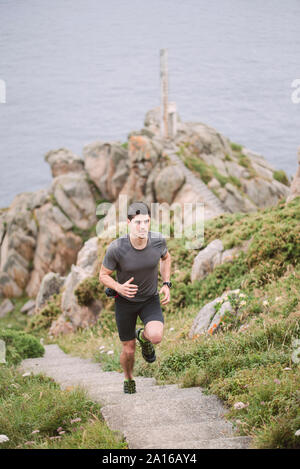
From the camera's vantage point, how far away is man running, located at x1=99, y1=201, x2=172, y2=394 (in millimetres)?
4680

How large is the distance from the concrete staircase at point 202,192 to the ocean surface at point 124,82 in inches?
673

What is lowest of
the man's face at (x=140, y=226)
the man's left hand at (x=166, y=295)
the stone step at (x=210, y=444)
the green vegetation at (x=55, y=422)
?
the green vegetation at (x=55, y=422)

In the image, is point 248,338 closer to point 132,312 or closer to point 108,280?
point 132,312

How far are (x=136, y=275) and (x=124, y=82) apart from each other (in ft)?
307

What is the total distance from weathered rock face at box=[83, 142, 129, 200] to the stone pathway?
114ft

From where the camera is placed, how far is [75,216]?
39.6m

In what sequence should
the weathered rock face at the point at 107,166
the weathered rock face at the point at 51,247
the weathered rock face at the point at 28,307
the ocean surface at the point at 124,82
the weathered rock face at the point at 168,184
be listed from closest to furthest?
the weathered rock face at the point at 168,184, the weathered rock face at the point at 28,307, the weathered rock face at the point at 51,247, the weathered rock face at the point at 107,166, the ocean surface at the point at 124,82

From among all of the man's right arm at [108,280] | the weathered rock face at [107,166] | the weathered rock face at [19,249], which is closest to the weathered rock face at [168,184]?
the weathered rock face at [107,166]

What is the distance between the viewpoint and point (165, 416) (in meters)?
4.16

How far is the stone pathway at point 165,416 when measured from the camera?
3.54 m

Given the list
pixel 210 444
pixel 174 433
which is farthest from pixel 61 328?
pixel 210 444

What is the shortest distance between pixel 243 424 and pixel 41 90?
87.1m

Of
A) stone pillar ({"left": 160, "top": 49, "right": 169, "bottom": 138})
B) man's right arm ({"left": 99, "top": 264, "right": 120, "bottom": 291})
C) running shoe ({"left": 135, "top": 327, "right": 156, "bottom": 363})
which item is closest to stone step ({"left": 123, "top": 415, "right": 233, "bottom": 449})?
running shoe ({"left": 135, "top": 327, "right": 156, "bottom": 363})

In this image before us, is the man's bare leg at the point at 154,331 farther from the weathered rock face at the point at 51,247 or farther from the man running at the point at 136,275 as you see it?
the weathered rock face at the point at 51,247
